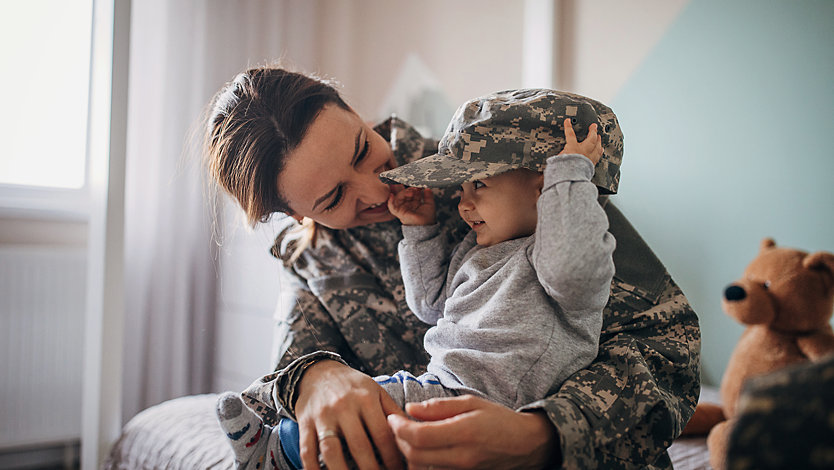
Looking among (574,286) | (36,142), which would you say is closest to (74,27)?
(36,142)

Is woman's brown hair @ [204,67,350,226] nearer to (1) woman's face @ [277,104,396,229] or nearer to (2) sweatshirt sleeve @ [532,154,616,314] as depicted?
(1) woman's face @ [277,104,396,229]

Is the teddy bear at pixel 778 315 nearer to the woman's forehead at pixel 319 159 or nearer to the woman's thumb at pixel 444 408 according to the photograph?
the woman's thumb at pixel 444 408

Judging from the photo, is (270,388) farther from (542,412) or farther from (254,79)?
(254,79)

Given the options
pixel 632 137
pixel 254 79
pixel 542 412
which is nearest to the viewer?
pixel 542 412

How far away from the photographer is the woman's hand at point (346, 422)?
686mm

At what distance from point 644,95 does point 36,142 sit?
2163mm

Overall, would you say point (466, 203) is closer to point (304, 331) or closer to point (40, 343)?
point (304, 331)

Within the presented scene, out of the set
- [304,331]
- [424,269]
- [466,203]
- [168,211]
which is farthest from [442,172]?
[168,211]

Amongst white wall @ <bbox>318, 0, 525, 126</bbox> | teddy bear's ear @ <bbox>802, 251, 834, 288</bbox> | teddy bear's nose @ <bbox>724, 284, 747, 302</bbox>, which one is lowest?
teddy bear's nose @ <bbox>724, 284, 747, 302</bbox>

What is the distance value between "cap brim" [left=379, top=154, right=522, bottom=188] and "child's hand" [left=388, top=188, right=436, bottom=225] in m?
0.11

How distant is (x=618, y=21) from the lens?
1.80m

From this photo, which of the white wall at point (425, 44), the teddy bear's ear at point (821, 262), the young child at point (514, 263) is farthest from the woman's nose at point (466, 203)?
the white wall at point (425, 44)

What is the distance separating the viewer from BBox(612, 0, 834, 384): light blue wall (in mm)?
1366

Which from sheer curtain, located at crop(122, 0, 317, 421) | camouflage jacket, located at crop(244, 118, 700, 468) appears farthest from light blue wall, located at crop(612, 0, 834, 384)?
sheer curtain, located at crop(122, 0, 317, 421)
